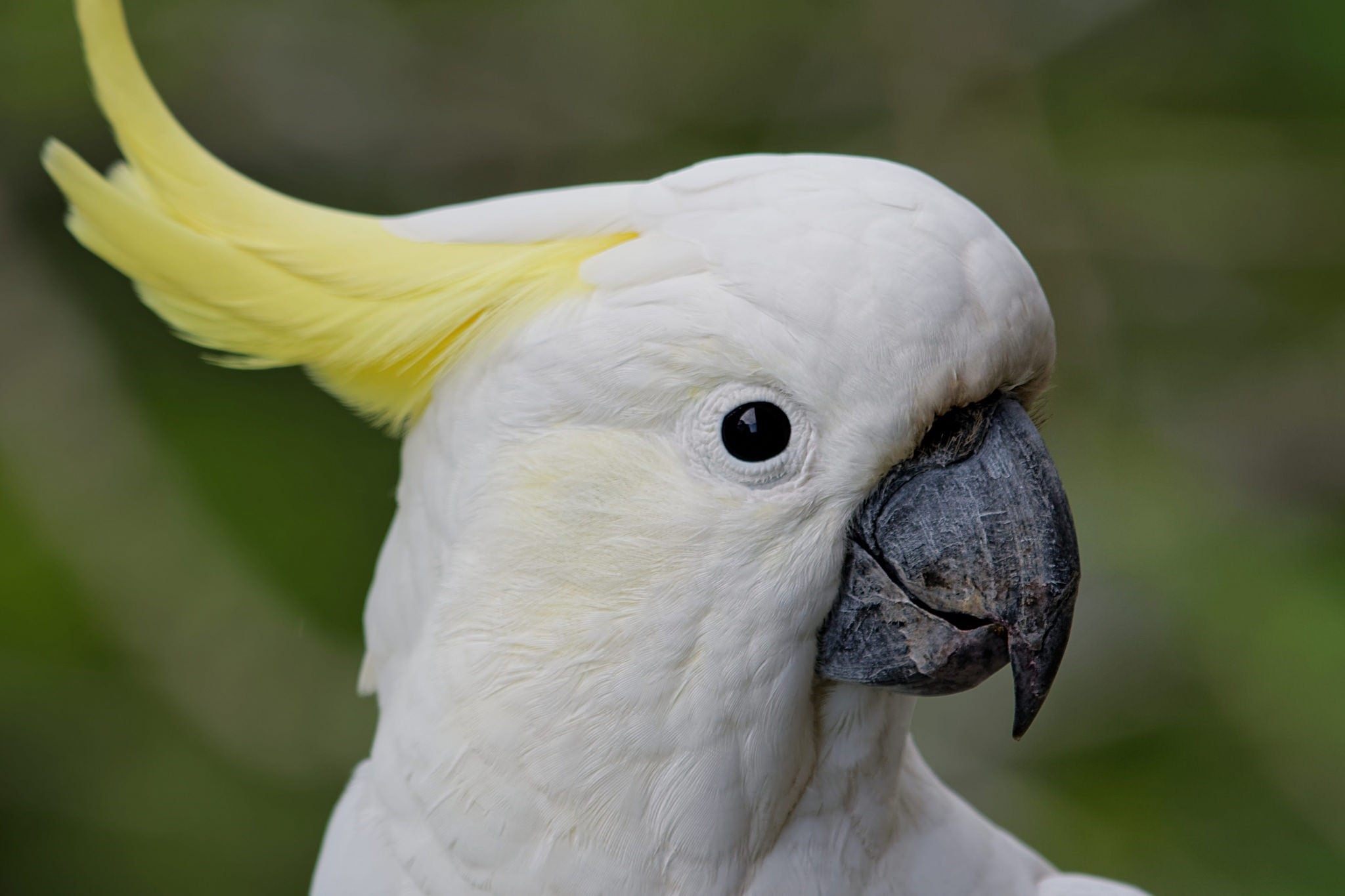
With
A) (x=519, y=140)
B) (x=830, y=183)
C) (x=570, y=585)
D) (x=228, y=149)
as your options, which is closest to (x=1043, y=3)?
(x=519, y=140)

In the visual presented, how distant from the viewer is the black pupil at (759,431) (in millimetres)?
978

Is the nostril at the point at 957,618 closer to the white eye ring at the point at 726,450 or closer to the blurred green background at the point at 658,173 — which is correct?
the white eye ring at the point at 726,450

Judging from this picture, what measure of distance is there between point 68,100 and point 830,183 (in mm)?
2423

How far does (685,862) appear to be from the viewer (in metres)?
1.04

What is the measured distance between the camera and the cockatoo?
97 cm

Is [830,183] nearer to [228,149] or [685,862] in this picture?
[685,862]

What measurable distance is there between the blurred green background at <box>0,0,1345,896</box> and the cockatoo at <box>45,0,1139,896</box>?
1910 millimetres

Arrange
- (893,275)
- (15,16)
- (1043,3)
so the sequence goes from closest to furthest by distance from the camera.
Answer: (893,275)
(15,16)
(1043,3)

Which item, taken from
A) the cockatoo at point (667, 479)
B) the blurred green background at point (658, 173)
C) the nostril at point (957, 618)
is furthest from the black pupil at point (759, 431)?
the blurred green background at point (658, 173)

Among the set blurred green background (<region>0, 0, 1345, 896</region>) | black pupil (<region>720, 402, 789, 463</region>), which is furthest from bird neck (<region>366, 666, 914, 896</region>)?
blurred green background (<region>0, 0, 1345, 896</region>)

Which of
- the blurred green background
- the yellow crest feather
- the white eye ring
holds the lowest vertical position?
the blurred green background

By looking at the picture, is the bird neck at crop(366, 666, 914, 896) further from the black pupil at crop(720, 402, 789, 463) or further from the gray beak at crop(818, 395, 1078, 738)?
the black pupil at crop(720, 402, 789, 463)

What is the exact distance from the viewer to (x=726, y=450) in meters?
0.98

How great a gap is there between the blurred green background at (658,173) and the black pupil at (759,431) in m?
2.03
